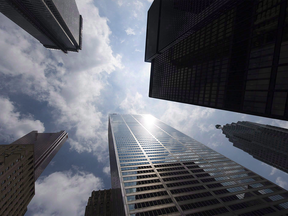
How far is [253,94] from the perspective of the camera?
32.7 meters

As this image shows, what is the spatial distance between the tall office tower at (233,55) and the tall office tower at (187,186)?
138ft

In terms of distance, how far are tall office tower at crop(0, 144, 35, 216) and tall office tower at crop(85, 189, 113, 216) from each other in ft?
193

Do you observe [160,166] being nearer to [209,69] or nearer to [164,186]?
[164,186]

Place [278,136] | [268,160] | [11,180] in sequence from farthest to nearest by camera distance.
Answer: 1. [268,160]
2. [278,136]
3. [11,180]

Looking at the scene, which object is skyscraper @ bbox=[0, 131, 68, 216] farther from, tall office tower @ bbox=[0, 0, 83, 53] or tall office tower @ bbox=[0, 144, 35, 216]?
tall office tower @ bbox=[0, 0, 83, 53]

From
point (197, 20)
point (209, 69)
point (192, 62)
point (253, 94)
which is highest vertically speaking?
point (197, 20)

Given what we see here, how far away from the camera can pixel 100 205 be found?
99.1 meters

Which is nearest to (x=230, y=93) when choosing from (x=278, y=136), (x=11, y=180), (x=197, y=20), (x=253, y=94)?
(x=253, y=94)

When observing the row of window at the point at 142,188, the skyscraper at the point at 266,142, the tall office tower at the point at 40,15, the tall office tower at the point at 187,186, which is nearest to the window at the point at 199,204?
the tall office tower at the point at 187,186

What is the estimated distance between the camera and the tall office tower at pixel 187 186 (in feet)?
165

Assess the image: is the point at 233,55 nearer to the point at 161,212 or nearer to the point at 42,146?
the point at 161,212

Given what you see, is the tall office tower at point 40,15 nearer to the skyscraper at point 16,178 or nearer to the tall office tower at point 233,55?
the skyscraper at point 16,178

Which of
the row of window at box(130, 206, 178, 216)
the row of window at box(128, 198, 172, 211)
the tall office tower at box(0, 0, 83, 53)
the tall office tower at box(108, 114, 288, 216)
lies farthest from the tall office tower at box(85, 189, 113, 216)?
the tall office tower at box(0, 0, 83, 53)

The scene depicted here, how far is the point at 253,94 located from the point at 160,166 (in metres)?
62.5
